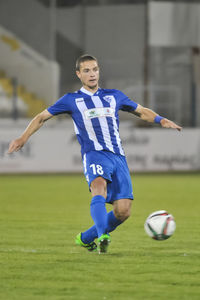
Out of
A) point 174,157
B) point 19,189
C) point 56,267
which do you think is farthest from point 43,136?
point 56,267

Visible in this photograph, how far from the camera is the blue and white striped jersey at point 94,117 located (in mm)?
6883

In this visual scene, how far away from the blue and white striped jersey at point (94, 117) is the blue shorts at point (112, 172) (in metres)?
0.07

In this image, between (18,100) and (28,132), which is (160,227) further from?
(18,100)

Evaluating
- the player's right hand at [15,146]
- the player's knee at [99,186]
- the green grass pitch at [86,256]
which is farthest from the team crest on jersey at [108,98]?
the green grass pitch at [86,256]

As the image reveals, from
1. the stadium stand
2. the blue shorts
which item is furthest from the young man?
the stadium stand

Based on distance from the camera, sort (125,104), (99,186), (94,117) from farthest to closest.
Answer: (125,104) → (94,117) → (99,186)

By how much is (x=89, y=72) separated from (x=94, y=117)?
1.32 ft

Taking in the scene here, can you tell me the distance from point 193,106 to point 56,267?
1697cm

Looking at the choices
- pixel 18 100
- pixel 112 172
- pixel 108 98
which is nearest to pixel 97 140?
pixel 112 172

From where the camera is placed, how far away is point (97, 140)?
6875 millimetres

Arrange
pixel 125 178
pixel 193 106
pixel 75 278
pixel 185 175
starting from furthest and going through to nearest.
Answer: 1. pixel 193 106
2. pixel 185 175
3. pixel 125 178
4. pixel 75 278

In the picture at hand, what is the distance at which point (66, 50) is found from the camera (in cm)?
2550

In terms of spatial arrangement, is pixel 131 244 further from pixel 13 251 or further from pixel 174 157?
pixel 174 157

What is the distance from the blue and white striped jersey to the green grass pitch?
3.24ft
